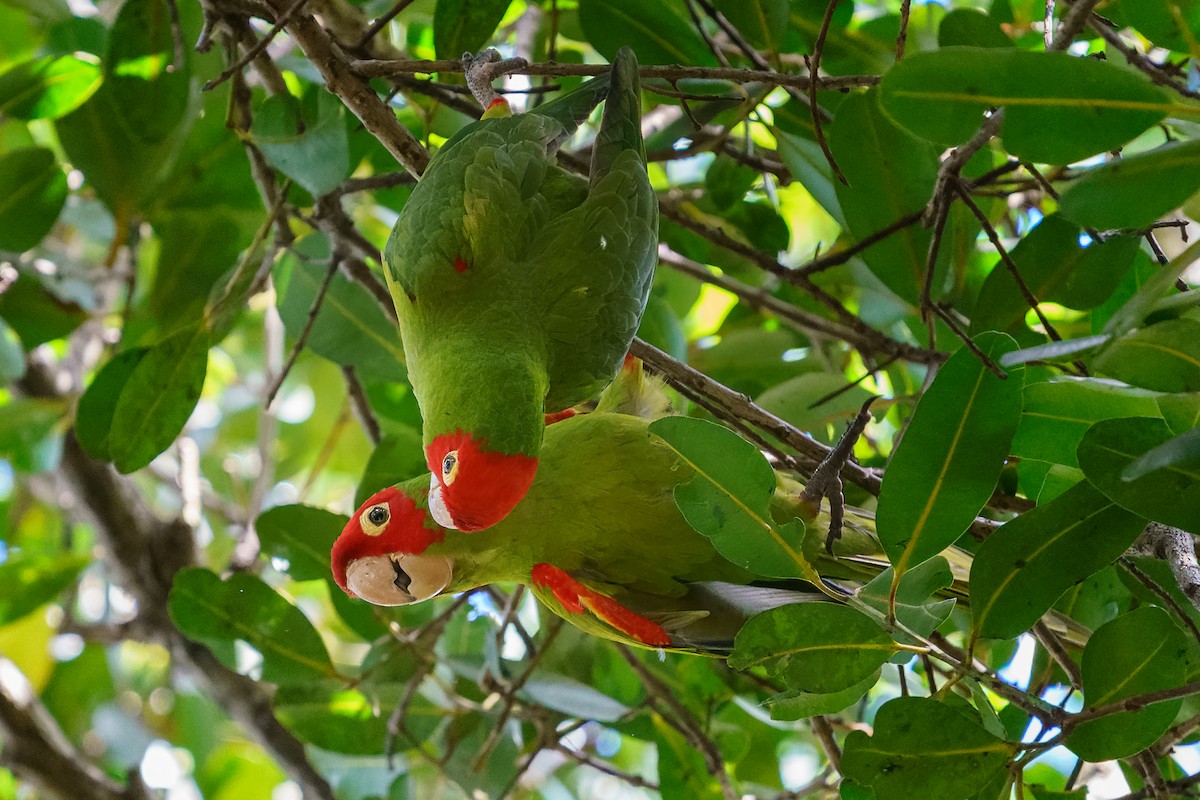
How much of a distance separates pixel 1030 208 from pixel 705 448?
197 cm

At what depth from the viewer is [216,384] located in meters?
5.02

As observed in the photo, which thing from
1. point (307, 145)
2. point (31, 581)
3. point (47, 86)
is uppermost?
point (47, 86)

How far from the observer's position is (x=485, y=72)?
1.94 meters

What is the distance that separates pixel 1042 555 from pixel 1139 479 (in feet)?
0.63

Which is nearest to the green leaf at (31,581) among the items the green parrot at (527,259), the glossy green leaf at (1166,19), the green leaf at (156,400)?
the green leaf at (156,400)

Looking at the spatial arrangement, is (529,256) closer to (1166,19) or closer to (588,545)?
(588,545)

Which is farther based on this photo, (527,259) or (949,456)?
(527,259)

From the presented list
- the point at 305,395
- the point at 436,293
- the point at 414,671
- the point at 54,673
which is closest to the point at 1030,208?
the point at 436,293

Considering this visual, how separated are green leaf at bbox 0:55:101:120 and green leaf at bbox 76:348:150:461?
614 millimetres

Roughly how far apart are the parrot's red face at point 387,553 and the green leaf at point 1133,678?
1.06m

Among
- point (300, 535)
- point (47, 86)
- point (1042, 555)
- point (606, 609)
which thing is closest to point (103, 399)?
point (300, 535)

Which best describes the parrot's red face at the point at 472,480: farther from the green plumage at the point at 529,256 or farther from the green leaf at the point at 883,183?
the green leaf at the point at 883,183

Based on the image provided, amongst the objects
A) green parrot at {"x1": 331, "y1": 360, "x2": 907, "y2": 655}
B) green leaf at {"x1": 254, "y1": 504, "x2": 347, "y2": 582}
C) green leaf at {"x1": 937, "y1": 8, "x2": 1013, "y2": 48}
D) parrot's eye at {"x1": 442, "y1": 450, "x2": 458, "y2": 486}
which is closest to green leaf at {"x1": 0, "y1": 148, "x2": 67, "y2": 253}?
green leaf at {"x1": 254, "y1": 504, "x2": 347, "y2": 582}

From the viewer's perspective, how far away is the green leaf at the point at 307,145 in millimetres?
1807
